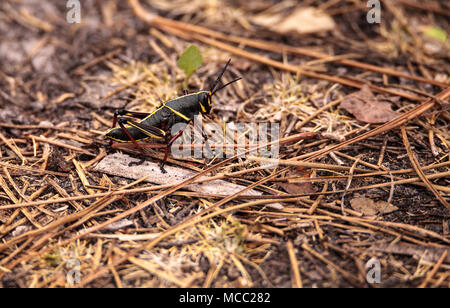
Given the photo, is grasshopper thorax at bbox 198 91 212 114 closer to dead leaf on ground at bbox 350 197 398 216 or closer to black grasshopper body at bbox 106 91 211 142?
black grasshopper body at bbox 106 91 211 142

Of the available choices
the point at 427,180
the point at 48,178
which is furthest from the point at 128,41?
the point at 427,180

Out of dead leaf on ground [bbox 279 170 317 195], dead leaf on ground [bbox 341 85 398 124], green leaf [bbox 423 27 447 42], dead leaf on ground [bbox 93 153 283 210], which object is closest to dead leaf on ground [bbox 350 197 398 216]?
dead leaf on ground [bbox 279 170 317 195]

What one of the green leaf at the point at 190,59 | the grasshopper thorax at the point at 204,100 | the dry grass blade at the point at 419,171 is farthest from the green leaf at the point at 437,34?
the grasshopper thorax at the point at 204,100

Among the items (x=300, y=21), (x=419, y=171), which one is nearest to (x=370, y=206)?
(x=419, y=171)

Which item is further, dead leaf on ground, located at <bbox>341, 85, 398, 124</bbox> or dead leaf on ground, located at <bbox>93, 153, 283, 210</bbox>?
dead leaf on ground, located at <bbox>341, 85, 398, 124</bbox>

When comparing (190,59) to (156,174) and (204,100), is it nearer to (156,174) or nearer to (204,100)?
(204,100)
